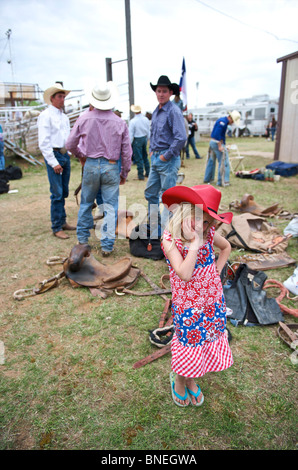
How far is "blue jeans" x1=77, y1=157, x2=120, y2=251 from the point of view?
3.88 metres

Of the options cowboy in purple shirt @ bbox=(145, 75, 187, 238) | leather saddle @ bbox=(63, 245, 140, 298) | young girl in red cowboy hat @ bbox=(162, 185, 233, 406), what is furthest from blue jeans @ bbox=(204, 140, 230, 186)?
young girl in red cowboy hat @ bbox=(162, 185, 233, 406)

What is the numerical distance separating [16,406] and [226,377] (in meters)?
1.47

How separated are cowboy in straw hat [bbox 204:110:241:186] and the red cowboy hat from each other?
676 cm

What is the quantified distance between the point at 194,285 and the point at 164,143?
2954 millimetres

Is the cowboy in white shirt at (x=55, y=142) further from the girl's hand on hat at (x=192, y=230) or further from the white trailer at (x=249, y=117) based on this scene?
the white trailer at (x=249, y=117)

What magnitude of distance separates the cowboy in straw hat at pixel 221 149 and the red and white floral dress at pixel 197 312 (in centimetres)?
682

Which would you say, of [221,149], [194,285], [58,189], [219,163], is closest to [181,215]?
[194,285]

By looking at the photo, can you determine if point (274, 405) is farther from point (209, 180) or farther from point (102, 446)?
point (209, 180)

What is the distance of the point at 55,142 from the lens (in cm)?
456

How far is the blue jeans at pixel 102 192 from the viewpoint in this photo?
3.88m

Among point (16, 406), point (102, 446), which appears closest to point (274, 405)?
point (102, 446)

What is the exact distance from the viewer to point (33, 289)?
10.8ft

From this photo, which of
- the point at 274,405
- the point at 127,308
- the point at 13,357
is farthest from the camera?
the point at 127,308

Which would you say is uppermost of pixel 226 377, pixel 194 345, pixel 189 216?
pixel 189 216
